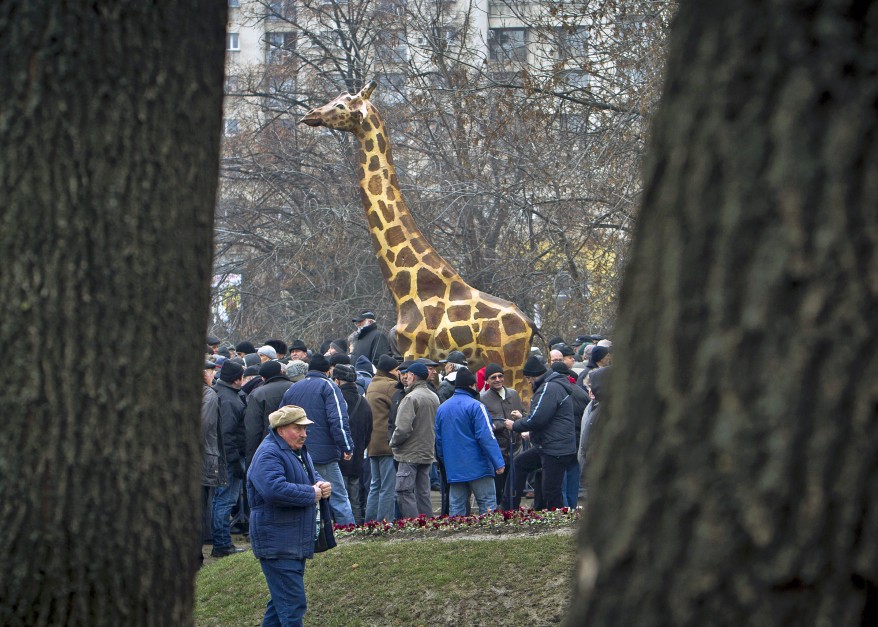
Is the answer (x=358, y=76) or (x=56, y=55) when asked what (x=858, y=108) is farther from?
(x=358, y=76)

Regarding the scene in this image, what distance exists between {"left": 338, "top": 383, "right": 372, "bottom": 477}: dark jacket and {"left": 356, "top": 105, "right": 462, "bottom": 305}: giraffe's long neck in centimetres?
468

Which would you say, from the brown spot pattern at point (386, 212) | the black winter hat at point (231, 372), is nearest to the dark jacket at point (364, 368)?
the brown spot pattern at point (386, 212)

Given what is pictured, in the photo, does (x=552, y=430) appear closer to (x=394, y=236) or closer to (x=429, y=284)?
(x=429, y=284)

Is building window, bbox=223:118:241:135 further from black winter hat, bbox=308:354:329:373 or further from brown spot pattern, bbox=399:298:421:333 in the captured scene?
black winter hat, bbox=308:354:329:373

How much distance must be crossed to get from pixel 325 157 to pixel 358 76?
208 centimetres

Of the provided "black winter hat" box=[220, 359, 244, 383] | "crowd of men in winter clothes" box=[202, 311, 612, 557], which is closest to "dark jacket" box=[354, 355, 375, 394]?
"crowd of men in winter clothes" box=[202, 311, 612, 557]

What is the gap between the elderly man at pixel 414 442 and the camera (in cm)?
1084

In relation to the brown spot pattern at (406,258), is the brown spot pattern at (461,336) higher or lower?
lower

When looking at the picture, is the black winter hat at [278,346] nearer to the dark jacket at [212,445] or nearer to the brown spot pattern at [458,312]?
the brown spot pattern at [458,312]

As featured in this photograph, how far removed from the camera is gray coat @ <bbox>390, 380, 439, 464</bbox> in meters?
10.8

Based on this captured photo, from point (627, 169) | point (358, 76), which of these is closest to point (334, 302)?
point (358, 76)

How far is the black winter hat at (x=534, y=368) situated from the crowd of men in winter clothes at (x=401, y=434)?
Answer: 14 millimetres

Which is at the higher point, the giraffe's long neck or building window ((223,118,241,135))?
building window ((223,118,241,135))

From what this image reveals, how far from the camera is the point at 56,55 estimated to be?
348 centimetres
